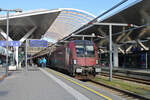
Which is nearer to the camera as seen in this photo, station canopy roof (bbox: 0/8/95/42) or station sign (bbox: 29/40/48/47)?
station canopy roof (bbox: 0/8/95/42)

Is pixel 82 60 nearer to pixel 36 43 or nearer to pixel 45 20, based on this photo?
pixel 36 43

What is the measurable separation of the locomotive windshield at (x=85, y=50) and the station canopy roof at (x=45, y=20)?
38.8ft

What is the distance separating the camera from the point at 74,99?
21.5ft

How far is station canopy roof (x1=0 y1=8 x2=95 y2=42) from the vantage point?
2523 centimetres

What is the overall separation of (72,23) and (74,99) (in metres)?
37.9

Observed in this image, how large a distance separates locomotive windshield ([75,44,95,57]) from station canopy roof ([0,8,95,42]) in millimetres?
11836

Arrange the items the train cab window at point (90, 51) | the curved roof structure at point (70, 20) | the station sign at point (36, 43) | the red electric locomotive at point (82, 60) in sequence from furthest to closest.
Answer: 1. the curved roof structure at point (70, 20)
2. the station sign at point (36, 43)
3. the train cab window at point (90, 51)
4. the red electric locomotive at point (82, 60)

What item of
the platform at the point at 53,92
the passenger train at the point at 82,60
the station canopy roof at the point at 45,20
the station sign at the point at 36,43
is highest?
the station canopy roof at the point at 45,20

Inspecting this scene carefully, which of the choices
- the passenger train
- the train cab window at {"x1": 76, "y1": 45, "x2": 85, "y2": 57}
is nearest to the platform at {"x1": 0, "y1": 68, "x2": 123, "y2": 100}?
the passenger train

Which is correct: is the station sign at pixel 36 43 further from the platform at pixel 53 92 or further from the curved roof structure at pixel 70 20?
the platform at pixel 53 92

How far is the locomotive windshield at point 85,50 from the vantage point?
1410 centimetres

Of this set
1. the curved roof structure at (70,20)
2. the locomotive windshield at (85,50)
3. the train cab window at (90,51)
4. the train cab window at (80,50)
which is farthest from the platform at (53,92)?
the curved roof structure at (70,20)

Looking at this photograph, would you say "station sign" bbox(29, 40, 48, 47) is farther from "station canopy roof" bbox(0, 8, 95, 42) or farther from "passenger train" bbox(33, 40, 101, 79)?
"passenger train" bbox(33, 40, 101, 79)

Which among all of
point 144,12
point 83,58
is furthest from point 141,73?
point 83,58
